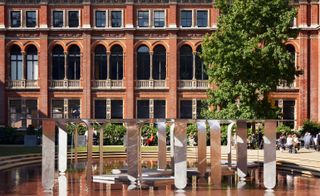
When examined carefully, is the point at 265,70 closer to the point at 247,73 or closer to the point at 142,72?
the point at 247,73

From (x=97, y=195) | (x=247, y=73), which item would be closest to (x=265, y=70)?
(x=247, y=73)

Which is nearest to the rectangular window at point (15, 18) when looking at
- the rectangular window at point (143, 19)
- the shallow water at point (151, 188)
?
the rectangular window at point (143, 19)

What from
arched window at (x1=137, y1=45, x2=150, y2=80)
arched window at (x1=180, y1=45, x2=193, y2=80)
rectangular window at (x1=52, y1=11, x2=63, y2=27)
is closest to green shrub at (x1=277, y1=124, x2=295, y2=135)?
arched window at (x1=180, y1=45, x2=193, y2=80)

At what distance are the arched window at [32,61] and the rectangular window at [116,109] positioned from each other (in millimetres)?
7649

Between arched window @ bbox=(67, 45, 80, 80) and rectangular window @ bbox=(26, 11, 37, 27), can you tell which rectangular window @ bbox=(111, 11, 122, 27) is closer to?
arched window @ bbox=(67, 45, 80, 80)

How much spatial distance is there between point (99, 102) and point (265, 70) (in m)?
21.9

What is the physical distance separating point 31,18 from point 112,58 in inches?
330

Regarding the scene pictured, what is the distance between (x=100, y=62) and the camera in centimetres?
6178

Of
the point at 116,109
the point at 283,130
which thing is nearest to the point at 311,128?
the point at 283,130

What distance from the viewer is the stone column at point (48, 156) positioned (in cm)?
2562

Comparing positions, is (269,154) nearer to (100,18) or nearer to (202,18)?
(202,18)

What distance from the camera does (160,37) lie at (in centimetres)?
6109

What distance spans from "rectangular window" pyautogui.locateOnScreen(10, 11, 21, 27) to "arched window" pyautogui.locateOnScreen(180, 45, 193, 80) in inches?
603

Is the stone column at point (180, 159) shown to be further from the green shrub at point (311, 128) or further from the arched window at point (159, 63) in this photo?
the arched window at point (159, 63)
